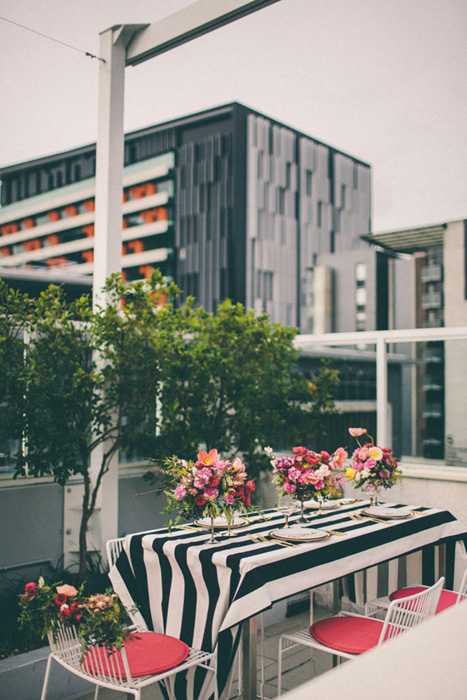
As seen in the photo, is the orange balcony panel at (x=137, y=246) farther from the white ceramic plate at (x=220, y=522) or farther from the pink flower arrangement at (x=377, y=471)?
the white ceramic plate at (x=220, y=522)

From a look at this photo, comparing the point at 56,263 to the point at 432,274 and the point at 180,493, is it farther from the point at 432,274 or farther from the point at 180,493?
the point at 180,493

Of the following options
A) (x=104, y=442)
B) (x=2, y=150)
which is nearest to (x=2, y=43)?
(x=104, y=442)

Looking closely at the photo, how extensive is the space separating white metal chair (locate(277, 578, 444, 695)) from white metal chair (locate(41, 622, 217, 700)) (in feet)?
1.69

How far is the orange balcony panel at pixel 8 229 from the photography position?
6288 centimetres

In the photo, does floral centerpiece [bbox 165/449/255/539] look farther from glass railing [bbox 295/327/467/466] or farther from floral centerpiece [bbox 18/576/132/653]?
glass railing [bbox 295/327/467/466]

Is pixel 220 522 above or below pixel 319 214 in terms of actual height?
below

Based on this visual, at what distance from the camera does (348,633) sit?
285cm

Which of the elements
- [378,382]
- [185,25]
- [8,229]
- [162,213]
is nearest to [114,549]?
[378,382]

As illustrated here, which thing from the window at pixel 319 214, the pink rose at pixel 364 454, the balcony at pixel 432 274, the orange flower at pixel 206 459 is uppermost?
the window at pixel 319 214

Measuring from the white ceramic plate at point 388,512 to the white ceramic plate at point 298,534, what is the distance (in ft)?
1.89

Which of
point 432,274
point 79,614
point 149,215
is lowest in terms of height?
point 79,614

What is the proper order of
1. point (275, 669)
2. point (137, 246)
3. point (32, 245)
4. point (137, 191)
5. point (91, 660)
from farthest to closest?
point (32, 245), point (137, 191), point (137, 246), point (275, 669), point (91, 660)

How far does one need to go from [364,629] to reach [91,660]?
4.15ft

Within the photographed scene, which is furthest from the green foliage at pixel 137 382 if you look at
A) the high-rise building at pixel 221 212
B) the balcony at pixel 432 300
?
the balcony at pixel 432 300
